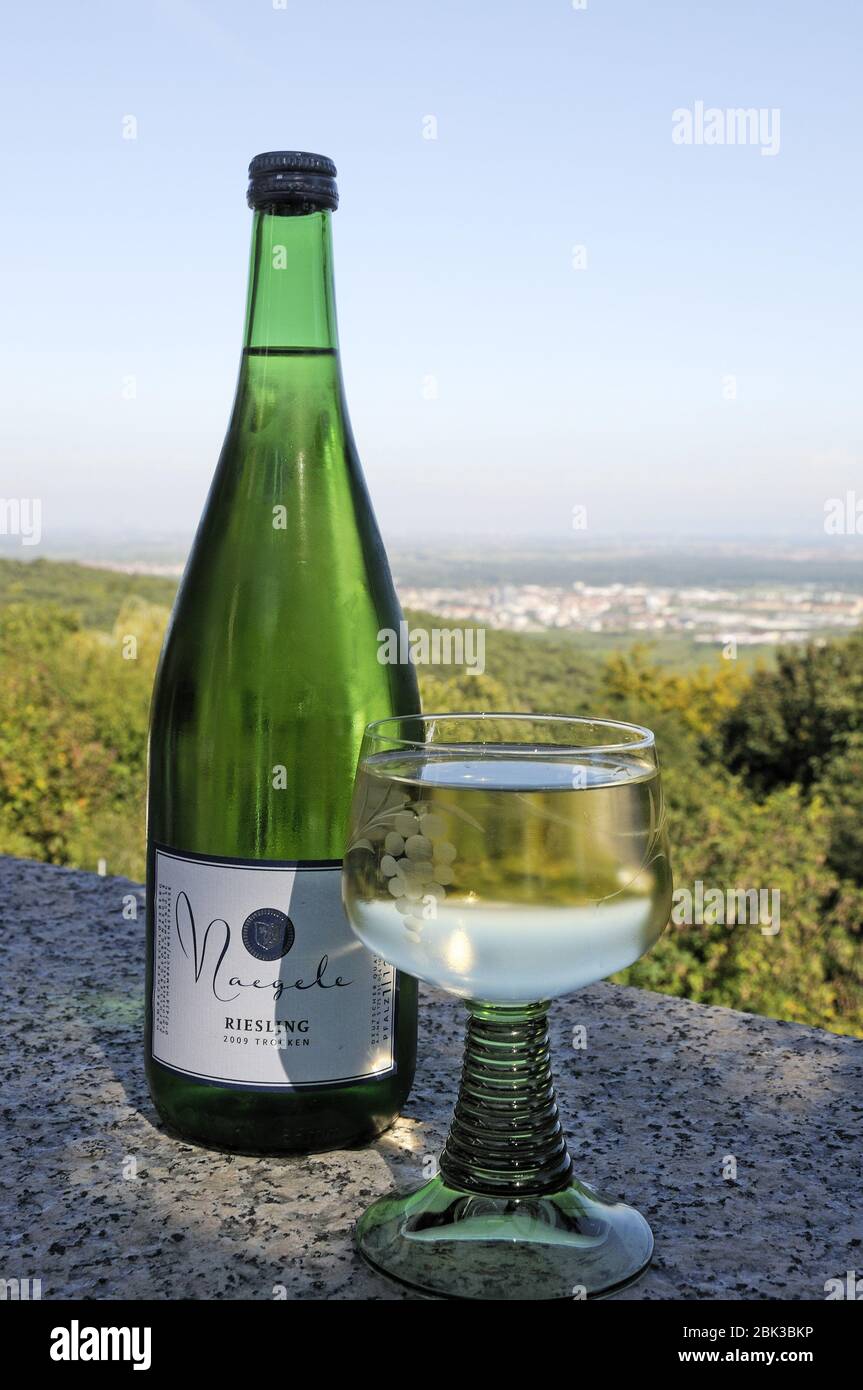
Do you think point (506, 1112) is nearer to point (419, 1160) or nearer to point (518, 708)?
point (419, 1160)

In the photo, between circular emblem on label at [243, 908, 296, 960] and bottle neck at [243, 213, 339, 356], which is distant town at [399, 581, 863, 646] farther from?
circular emblem on label at [243, 908, 296, 960]

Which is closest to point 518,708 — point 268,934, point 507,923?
point 268,934

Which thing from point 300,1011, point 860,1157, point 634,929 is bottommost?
point 860,1157

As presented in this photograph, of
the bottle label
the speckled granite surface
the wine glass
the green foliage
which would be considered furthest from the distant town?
the wine glass

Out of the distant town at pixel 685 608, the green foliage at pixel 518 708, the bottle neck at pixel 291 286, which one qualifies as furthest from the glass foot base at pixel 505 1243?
the distant town at pixel 685 608

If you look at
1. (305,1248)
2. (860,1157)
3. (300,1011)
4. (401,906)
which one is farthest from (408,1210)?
(860,1157)
